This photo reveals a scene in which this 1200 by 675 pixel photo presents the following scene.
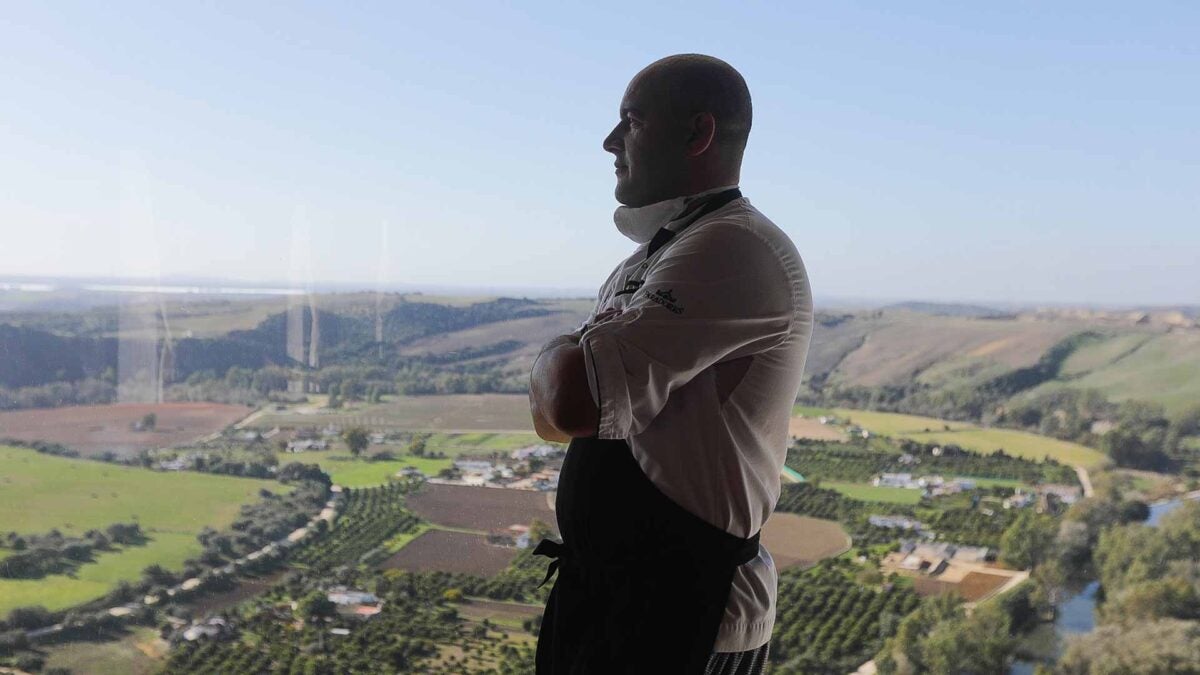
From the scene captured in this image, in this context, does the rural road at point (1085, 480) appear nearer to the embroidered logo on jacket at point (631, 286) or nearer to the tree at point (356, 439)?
the tree at point (356, 439)

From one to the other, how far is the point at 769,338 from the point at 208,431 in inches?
159

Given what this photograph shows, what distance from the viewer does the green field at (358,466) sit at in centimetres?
433

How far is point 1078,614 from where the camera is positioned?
14.6 ft

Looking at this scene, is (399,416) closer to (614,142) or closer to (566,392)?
(614,142)

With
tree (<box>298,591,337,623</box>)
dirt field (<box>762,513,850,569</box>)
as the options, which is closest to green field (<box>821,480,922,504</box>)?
dirt field (<box>762,513,850,569</box>)

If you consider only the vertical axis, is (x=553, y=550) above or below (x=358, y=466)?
above

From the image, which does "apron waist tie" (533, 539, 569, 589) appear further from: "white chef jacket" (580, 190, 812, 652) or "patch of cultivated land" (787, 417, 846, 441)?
"patch of cultivated land" (787, 417, 846, 441)

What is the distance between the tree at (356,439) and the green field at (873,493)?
2116mm

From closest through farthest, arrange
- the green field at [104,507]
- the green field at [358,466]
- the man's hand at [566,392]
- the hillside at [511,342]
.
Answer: the man's hand at [566,392] → the green field at [104,507] → the hillside at [511,342] → the green field at [358,466]

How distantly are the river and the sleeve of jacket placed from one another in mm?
4164

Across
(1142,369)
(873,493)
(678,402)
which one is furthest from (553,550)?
(1142,369)

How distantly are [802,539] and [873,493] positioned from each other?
51 centimetres

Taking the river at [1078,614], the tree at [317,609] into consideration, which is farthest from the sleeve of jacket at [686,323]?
the river at [1078,614]

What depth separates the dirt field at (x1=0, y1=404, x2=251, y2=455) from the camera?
165 inches
